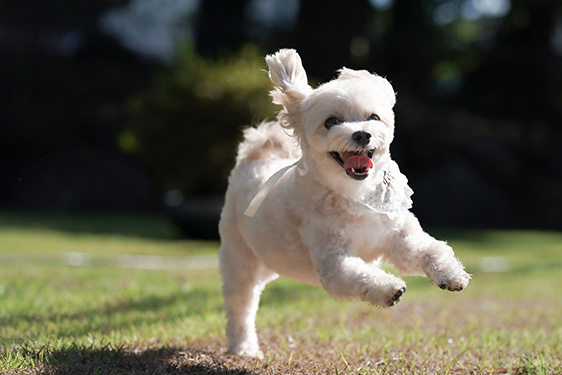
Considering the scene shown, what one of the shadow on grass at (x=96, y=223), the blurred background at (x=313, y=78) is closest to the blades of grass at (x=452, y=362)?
the shadow on grass at (x=96, y=223)

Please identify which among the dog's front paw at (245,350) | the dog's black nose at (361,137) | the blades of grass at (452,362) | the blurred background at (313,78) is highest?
the blurred background at (313,78)

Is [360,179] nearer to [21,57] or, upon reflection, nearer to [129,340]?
[129,340]

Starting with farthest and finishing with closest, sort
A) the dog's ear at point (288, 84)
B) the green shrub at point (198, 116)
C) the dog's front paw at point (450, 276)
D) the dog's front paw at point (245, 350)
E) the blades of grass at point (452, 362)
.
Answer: the green shrub at point (198, 116) < the dog's front paw at point (245, 350) < the blades of grass at point (452, 362) < the dog's ear at point (288, 84) < the dog's front paw at point (450, 276)

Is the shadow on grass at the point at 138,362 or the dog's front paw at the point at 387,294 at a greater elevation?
the dog's front paw at the point at 387,294

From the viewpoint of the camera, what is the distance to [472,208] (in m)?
19.3

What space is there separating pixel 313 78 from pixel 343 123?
1302 centimetres

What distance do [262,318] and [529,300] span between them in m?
3.58

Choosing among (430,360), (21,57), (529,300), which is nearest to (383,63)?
(21,57)

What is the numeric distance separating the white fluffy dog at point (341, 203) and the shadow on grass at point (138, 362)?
63 cm

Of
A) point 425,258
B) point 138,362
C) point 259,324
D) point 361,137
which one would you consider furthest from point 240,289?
point 361,137

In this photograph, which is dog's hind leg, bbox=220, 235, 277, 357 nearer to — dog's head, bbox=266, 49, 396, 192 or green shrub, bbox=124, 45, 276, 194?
dog's head, bbox=266, 49, 396, 192

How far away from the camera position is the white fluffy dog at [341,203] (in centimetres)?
318

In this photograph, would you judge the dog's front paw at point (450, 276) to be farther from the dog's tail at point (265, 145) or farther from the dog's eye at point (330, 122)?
the dog's tail at point (265, 145)

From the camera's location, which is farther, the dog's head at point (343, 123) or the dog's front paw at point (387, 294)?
the dog's head at point (343, 123)
